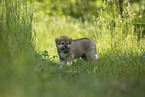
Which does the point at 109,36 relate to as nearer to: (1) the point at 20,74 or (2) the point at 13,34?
(2) the point at 13,34

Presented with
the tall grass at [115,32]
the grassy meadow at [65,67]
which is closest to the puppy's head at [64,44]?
the grassy meadow at [65,67]

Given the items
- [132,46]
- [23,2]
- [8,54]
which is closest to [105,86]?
[8,54]

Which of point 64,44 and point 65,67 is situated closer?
point 65,67

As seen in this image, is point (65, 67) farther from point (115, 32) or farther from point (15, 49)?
point (115, 32)

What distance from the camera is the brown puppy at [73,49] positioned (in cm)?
496

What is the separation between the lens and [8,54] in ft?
10.1

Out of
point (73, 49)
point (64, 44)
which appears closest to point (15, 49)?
point (64, 44)

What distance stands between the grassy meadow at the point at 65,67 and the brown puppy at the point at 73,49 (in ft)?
0.91

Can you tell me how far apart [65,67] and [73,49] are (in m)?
0.97

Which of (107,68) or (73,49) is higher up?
(73,49)

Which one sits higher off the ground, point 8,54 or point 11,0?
point 11,0

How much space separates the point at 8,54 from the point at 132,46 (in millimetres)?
3602

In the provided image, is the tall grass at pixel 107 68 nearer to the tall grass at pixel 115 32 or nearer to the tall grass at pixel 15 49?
the tall grass at pixel 115 32

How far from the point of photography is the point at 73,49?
17.2 ft
